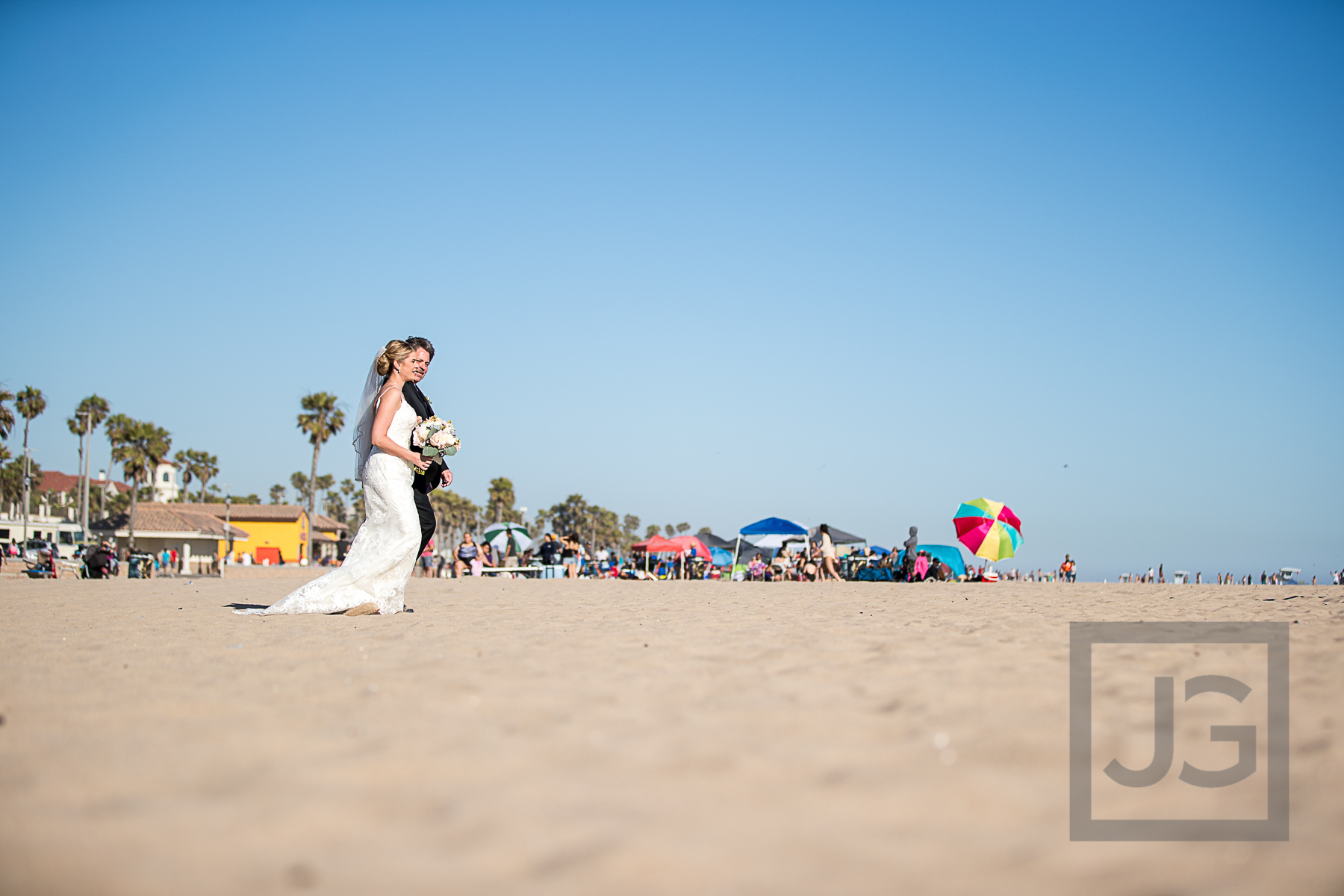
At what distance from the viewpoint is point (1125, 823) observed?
1.97 m

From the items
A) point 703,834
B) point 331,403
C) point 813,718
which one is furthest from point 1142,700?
point 331,403

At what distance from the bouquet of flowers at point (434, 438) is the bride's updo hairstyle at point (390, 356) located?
53 centimetres

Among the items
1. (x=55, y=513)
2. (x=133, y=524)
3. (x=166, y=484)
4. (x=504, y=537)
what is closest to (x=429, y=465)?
(x=504, y=537)

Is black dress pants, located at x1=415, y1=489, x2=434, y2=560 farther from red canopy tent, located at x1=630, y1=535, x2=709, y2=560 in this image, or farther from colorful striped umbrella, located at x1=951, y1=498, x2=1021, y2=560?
red canopy tent, located at x1=630, y1=535, x2=709, y2=560

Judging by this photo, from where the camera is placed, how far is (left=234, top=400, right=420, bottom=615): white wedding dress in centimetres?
644

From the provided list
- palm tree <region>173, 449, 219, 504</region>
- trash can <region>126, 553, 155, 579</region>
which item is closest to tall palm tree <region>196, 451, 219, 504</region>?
palm tree <region>173, 449, 219, 504</region>

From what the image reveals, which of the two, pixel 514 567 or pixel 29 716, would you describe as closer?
pixel 29 716

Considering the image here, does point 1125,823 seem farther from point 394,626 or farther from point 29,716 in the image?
point 394,626

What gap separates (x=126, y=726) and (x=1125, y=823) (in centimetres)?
280

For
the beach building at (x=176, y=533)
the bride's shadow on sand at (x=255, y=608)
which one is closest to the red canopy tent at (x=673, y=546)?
the bride's shadow on sand at (x=255, y=608)

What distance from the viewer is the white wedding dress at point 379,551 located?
6441 mm

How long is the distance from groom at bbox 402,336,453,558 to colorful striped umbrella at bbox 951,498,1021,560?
58.3 ft

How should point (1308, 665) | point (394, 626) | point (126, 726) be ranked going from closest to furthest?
point (126, 726) → point (1308, 665) → point (394, 626)

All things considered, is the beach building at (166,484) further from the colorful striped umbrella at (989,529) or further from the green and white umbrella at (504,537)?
the colorful striped umbrella at (989,529)
